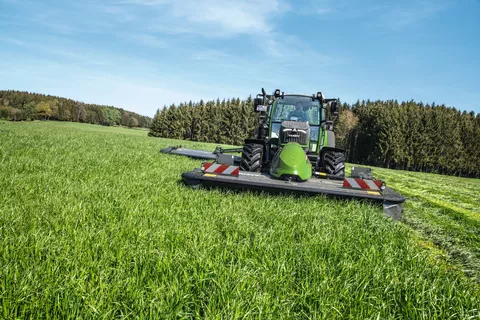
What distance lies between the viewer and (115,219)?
330 centimetres

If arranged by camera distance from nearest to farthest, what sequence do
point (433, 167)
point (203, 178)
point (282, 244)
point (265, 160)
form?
point (282, 244) < point (203, 178) < point (265, 160) < point (433, 167)

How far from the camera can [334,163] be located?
745 cm

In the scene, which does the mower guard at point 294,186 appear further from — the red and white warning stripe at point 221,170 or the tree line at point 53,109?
the tree line at point 53,109

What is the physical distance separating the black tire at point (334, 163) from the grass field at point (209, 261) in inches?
108

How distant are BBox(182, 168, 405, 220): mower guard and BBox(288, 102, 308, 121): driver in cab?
7.88 ft

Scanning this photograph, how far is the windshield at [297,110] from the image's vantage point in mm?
7914

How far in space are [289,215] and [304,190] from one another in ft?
4.46

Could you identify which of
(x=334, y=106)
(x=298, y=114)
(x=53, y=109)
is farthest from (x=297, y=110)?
(x=53, y=109)

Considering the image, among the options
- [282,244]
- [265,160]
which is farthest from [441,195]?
[282,244]

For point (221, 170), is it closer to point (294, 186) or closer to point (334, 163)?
point (294, 186)

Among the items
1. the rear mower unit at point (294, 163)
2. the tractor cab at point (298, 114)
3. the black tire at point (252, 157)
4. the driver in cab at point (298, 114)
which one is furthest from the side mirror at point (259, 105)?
the black tire at point (252, 157)

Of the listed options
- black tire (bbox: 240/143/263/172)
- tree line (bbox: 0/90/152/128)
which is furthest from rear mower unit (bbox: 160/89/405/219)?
tree line (bbox: 0/90/152/128)

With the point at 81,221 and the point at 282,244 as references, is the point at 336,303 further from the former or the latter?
the point at 81,221

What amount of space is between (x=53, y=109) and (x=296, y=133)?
110286 mm
